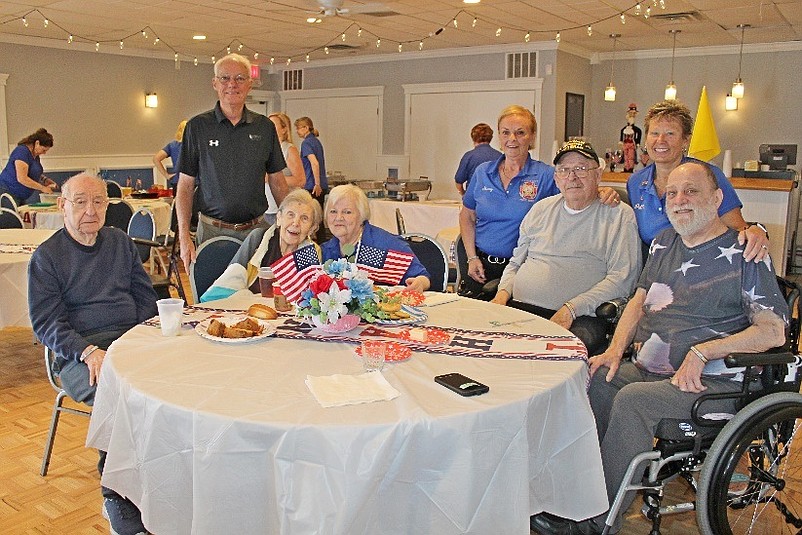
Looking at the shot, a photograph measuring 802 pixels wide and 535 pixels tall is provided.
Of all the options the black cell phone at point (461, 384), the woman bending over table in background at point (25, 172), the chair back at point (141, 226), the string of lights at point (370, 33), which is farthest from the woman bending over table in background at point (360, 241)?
the woman bending over table in background at point (25, 172)

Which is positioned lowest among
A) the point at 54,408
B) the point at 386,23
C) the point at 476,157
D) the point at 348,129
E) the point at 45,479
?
the point at 45,479

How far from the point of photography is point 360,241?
3.14 meters

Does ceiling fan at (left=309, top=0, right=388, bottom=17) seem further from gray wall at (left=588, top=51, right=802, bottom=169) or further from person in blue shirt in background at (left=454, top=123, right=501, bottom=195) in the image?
gray wall at (left=588, top=51, right=802, bottom=169)

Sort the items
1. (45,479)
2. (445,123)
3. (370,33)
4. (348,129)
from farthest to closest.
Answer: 1. (348,129)
2. (445,123)
3. (370,33)
4. (45,479)

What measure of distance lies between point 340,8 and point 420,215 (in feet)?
6.42

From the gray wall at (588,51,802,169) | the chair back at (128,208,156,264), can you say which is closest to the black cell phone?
the chair back at (128,208,156,264)

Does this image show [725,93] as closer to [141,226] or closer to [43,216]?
[141,226]

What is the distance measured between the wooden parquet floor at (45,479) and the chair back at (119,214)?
171 centimetres

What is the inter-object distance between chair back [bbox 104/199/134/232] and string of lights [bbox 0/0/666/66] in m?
2.70

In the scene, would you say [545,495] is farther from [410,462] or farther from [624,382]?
[624,382]

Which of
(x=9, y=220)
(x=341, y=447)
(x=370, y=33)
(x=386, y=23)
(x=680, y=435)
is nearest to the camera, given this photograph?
(x=341, y=447)

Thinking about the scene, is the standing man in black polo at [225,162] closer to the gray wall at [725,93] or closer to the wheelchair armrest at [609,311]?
the wheelchair armrest at [609,311]

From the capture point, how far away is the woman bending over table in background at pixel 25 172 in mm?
7246

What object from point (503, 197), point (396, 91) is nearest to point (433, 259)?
point (503, 197)
